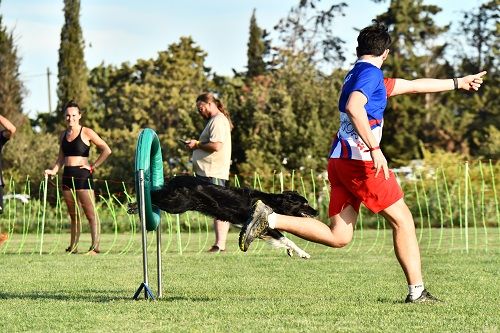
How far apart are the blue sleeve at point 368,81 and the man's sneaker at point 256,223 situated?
3.11 ft

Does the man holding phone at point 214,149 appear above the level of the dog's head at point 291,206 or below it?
above

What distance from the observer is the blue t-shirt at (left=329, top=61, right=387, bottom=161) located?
23.0 feet

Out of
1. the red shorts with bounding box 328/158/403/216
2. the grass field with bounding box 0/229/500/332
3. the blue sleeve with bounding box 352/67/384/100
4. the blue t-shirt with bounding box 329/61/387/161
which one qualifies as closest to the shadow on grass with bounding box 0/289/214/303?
the grass field with bounding box 0/229/500/332

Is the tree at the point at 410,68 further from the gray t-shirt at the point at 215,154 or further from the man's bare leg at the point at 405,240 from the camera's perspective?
the man's bare leg at the point at 405,240

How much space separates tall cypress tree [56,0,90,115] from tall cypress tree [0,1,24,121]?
6.67m

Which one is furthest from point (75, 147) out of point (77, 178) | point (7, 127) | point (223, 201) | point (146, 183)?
point (223, 201)

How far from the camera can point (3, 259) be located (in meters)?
11.9

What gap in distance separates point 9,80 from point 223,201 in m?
25.7

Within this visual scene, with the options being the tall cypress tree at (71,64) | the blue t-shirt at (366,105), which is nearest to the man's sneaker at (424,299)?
the blue t-shirt at (366,105)

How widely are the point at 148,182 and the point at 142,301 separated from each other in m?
0.80

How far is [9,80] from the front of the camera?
105ft

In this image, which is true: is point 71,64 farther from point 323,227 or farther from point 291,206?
point 323,227

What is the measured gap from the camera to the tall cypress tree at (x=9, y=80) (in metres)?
31.6

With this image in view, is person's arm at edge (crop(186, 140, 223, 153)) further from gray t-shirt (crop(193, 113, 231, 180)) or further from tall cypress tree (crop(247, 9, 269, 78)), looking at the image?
tall cypress tree (crop(247, 9, 269, 78))
